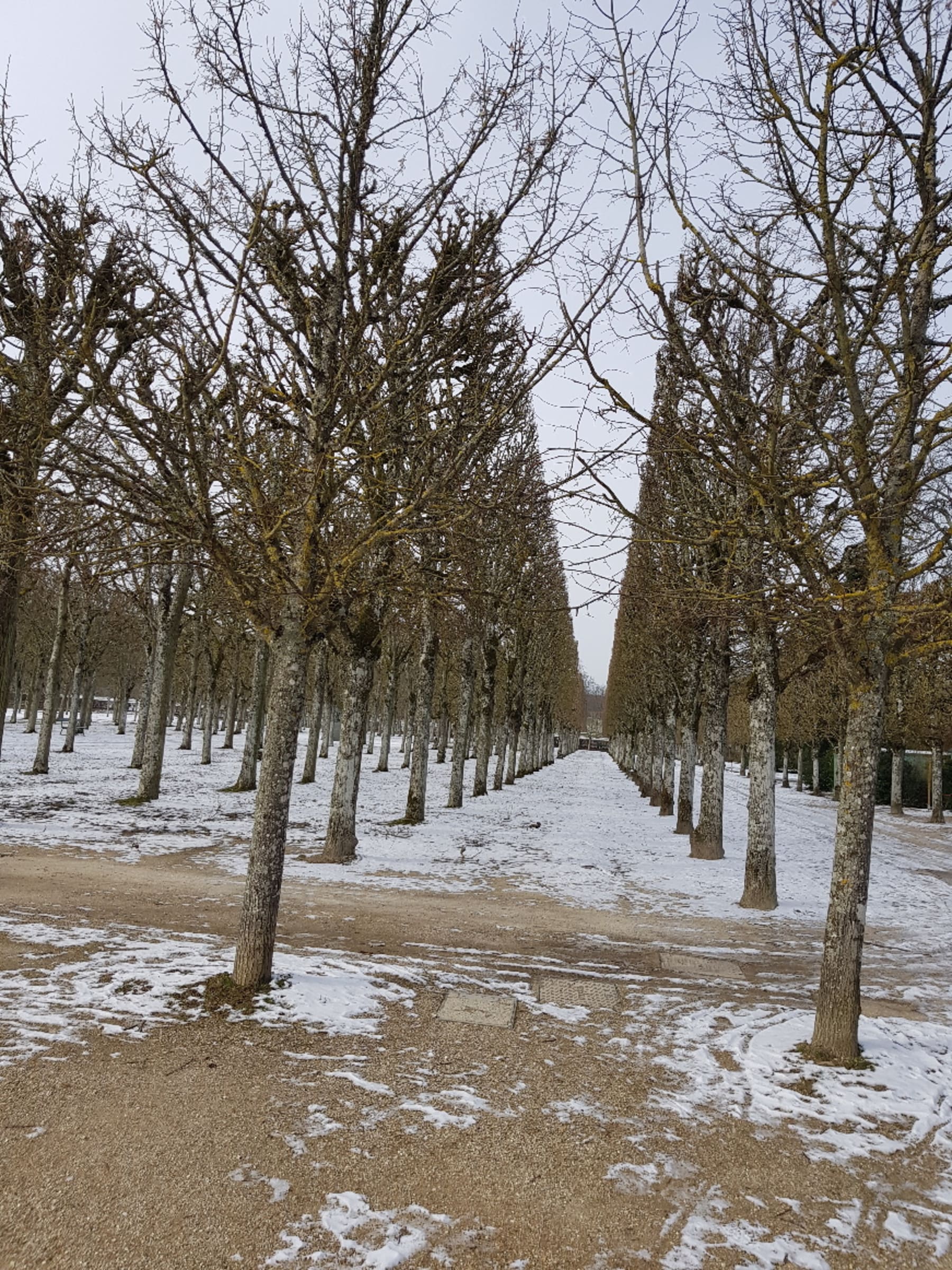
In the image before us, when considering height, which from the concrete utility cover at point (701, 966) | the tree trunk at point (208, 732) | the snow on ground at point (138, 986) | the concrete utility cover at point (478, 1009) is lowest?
the concrete utility cover at point (701, 966)

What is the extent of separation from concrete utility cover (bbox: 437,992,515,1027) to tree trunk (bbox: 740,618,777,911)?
5.42 meters

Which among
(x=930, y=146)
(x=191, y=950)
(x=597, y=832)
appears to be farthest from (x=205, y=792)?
(x=930, y=146)

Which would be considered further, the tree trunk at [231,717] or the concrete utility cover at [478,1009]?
the tree trunk at [231,717]

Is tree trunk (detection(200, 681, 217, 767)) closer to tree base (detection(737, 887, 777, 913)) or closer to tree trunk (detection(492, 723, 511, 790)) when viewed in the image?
tree trunk (detection(492, 723, 511, 790))

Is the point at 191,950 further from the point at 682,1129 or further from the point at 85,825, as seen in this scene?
the point at 85,825

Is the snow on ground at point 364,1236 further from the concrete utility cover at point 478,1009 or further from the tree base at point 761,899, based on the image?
the tree base at point 761,899

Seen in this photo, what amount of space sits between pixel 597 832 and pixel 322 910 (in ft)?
31.3

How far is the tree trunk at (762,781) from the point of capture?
10.0 metres

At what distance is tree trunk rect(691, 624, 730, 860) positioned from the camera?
43.5 feet

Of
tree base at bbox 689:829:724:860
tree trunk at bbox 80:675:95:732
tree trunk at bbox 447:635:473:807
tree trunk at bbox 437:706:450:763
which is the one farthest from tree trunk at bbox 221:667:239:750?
tree base at bbox 689:829:724:860

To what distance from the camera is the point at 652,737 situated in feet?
91.3

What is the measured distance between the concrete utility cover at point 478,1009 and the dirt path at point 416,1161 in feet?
0.35

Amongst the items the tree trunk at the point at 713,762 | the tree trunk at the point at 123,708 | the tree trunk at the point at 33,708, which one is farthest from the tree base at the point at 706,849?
the tree trunk at the point at 123,708

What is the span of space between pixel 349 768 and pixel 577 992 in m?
6.31
